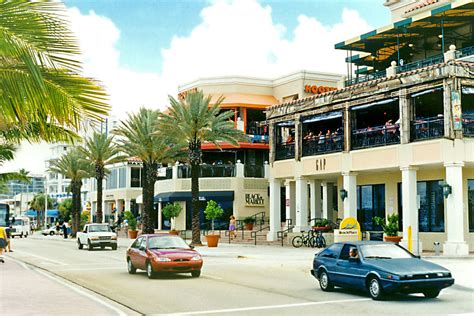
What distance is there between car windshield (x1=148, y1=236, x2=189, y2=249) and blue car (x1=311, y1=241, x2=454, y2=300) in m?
5.87

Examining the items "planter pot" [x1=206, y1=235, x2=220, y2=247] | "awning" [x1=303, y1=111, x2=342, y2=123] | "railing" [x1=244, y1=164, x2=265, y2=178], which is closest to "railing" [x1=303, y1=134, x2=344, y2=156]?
"awning" [x1=303, y1=111, x2=342, y2=123]

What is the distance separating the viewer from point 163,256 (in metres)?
20.4

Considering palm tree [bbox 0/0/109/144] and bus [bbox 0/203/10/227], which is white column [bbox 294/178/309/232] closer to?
bus [bbox 0/203/10/227]

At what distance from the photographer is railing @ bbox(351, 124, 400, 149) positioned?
3338 cm

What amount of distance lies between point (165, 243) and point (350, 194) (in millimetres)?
17080

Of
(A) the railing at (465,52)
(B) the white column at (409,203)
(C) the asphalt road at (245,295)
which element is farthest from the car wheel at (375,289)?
(A) the railing at (465,52)

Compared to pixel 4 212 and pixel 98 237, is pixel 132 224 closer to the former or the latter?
pixel 4 212

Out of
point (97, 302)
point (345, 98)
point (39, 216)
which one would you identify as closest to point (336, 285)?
point (97, 302)

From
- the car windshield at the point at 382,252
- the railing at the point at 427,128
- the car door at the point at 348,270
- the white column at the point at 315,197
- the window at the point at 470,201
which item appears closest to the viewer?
the car door at the point at 348,270

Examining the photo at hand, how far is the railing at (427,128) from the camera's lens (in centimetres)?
3052

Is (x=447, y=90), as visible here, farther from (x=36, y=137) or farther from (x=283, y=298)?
(x=36, y=137)

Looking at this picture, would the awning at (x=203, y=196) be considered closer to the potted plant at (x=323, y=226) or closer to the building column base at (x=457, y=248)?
the potted plant at (x=323, y=226)

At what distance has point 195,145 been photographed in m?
42.3

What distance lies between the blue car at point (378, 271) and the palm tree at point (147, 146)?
101 ft
